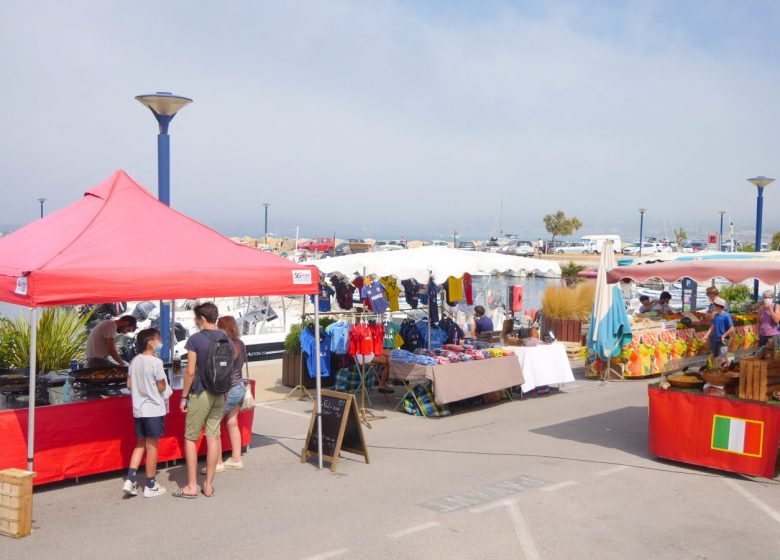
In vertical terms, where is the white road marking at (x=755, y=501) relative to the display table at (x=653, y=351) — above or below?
below

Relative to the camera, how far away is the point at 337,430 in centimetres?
847

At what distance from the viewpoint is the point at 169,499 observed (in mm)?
7270

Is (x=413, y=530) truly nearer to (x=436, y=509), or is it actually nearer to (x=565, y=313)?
(x=436, y=509)

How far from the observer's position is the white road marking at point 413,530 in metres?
6.25

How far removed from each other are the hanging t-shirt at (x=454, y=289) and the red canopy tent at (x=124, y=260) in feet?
20.8

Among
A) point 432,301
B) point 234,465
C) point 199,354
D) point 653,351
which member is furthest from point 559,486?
point 653,351

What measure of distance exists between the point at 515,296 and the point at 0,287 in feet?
47.3

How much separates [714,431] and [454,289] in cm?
691

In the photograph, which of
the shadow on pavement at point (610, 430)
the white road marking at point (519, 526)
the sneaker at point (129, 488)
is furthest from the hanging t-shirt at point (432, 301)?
the sneaker at point (129, 488)

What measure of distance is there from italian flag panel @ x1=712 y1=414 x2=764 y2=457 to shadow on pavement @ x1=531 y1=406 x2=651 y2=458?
1023 millimetres

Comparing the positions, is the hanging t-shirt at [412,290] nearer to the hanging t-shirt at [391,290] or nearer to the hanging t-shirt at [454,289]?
the hanging t-shirt at [391,290]

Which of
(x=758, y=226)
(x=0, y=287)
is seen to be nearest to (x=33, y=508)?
(x=0, y=287)

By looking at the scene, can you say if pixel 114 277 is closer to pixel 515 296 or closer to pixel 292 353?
pixel 292 353

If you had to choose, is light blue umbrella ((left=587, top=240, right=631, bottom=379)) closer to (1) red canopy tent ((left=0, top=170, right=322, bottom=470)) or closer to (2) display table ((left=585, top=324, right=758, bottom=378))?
(2) display table ((left=585, top=324, right=758, bottom=378))
